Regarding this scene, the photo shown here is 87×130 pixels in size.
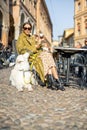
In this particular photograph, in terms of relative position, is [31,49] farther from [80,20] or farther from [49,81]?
[80,20]

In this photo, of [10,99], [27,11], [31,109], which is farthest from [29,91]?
[27,11]

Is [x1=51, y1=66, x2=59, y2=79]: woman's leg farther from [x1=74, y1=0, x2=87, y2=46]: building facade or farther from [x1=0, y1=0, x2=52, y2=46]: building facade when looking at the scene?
[x1=74, y1=0, x2=87, y2=46]: building facade

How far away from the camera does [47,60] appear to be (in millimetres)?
7113

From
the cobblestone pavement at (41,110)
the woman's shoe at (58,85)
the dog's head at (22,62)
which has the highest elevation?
the dog's head at (22,62)

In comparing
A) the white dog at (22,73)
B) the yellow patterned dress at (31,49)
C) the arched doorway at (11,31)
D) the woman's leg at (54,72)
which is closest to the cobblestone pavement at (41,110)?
the white dog at (22,73)

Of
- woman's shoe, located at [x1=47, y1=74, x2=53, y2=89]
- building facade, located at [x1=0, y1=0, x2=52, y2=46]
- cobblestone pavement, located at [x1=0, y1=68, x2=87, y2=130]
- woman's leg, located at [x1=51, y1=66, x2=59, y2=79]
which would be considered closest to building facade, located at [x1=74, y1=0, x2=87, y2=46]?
building facade, located at [x1=0, y1=0, x2=52, y2=46]

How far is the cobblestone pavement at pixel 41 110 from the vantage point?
12.0 feet

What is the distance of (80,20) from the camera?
5025 centimetres

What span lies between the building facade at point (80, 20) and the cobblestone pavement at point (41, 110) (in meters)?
42.7

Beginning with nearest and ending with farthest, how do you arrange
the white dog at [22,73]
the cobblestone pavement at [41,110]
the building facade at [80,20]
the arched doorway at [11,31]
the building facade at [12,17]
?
the cobblestone pavement at [41,110] < the white dog at [22,73] < the building facade at [12,17] < the arched doorway at [11,31] < the building facade at [80,20]

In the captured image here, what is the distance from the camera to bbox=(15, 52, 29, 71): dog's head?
6.86 metres

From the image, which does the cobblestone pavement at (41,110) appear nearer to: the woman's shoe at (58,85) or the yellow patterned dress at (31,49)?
the woman's shoe at (58,85)

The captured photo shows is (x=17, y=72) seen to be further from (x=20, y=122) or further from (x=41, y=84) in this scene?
(x=20, y=122)

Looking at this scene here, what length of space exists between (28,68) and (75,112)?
9.00 feet
